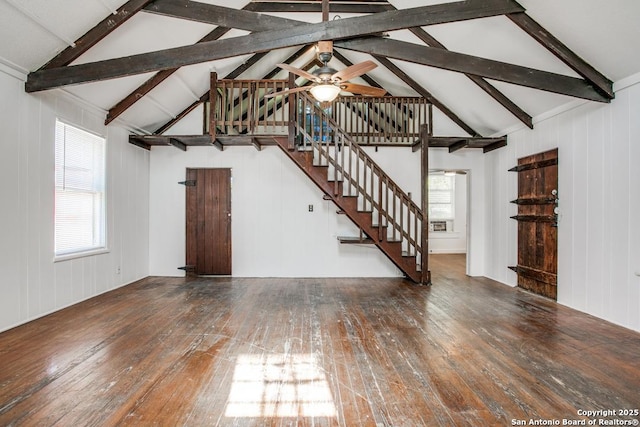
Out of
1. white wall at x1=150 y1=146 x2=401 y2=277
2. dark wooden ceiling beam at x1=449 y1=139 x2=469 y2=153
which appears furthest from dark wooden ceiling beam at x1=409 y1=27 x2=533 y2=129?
white wall at x1=150 y1=146 x2=401 y2=277

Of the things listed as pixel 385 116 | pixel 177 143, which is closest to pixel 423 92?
pixel 385 116

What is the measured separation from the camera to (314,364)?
2.71 metres

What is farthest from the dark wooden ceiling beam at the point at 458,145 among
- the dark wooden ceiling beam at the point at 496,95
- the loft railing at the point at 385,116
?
the dark wooden ceiling beam at the point at 496,95

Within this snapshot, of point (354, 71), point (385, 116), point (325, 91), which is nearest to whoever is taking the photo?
point (354, 71)

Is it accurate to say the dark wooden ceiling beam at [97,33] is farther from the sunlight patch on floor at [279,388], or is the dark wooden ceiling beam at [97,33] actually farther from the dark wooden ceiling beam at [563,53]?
the dark wooden ceiling beam at [563,53]

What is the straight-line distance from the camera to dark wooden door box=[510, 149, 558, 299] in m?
4.74

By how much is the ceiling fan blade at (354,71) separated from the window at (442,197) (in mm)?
8034

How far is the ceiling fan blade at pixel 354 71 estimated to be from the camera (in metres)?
3.33

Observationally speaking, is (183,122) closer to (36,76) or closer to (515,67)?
(36,76)

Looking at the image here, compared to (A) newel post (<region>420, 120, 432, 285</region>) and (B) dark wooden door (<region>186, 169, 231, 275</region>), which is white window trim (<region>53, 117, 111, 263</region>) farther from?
(A) newel post (<region>420, 120, 432, 285</region>)

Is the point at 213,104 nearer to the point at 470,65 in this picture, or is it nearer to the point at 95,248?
the point at 95,248

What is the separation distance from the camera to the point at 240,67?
19.8 ft

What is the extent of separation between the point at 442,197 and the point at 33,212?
10338 mm

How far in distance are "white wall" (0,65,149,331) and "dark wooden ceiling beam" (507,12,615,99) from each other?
5611mm
